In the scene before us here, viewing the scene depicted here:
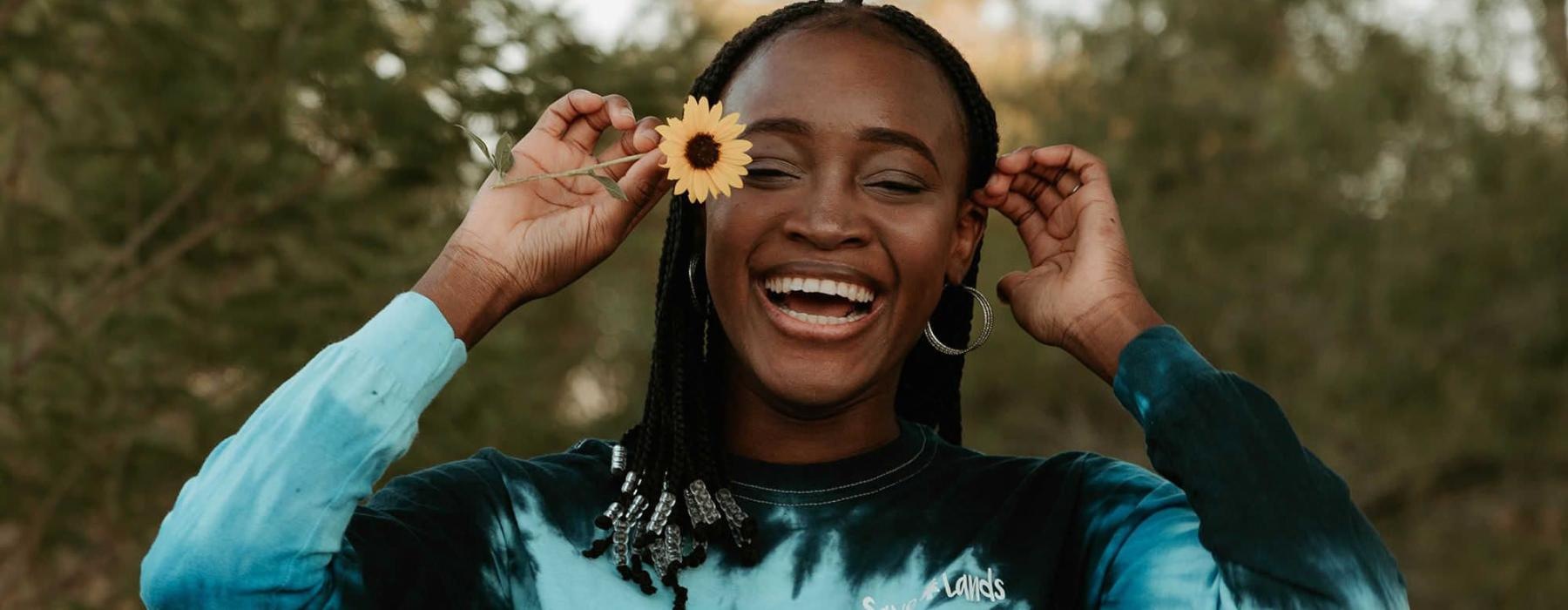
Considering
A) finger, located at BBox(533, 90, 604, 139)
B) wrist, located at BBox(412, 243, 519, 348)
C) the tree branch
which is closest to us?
wrist, located at BBox(412, 243, 519, 348)

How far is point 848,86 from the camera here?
3.01m

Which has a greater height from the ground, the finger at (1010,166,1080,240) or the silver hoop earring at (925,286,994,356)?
the finger at (1010,166,1080,240)

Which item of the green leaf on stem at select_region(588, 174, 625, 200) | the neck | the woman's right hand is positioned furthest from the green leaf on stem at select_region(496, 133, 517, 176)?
the neck

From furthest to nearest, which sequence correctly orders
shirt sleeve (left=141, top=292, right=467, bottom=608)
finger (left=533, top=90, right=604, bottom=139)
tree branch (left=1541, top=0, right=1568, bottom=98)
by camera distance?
tree branch (left=1541, top=0, right=1568, bottom=98) → finger (left=533, top=90, right=604, bottom=139) → shirt sleeve (left=141, top=292, right=467, bottom=608)

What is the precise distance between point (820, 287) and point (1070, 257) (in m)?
0.46

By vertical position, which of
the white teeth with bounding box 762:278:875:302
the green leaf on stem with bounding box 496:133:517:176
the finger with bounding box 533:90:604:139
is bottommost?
the green leaf on stem with bounding box 496:133:517:176

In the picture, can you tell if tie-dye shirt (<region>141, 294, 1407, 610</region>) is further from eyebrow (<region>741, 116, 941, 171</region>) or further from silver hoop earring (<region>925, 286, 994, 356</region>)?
eyebrow (<region>741, 116, 941, 171</region>)

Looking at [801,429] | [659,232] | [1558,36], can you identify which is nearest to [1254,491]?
[801,429]

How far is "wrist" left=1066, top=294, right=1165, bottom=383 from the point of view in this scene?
2975 mm

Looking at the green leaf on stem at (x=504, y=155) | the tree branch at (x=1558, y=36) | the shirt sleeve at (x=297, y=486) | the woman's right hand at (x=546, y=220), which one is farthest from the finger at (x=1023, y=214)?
the tree branch at (x=1558, y=36)

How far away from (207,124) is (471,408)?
56.1 inches

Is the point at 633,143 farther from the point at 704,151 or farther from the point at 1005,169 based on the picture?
the point at 1005,169

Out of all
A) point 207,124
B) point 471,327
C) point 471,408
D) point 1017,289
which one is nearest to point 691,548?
point 471,327

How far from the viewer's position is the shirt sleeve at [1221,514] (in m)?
2.65
